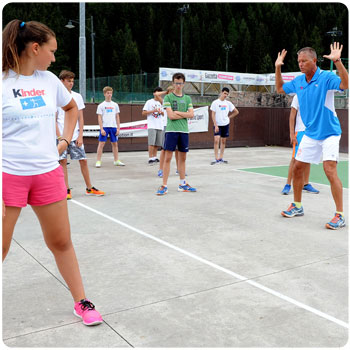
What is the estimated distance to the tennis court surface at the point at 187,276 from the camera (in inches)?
112

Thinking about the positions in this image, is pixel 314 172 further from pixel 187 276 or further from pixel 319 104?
pixel 187 276

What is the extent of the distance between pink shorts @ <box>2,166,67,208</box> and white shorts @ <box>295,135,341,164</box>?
3693mm

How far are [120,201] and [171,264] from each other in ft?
9.62

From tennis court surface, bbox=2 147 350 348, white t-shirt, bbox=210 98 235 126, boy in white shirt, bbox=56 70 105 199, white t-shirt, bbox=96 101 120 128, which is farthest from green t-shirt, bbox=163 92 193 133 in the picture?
white t-shirt, bbox=210 98 235 126

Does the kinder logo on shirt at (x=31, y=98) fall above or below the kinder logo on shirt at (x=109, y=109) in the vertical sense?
below

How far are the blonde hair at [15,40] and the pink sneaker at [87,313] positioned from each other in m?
1.51

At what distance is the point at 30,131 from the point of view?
2.64m

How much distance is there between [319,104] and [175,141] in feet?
8.80

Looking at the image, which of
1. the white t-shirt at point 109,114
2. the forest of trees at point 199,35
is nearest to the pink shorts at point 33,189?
the white t-shirt at point 109,114

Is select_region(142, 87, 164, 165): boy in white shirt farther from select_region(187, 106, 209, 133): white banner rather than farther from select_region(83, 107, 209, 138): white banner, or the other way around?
select_region(187, 106, 209, 133): white banner

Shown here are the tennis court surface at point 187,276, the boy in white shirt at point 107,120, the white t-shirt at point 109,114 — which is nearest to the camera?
the tennis court surface at point 187,276

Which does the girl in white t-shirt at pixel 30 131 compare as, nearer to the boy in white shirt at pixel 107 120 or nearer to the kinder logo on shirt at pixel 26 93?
the kinder logo on shirt at pixel 26 93

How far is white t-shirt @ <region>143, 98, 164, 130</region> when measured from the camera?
440 inches

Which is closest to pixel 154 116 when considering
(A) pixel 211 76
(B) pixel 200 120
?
(B) pixel 200 120
